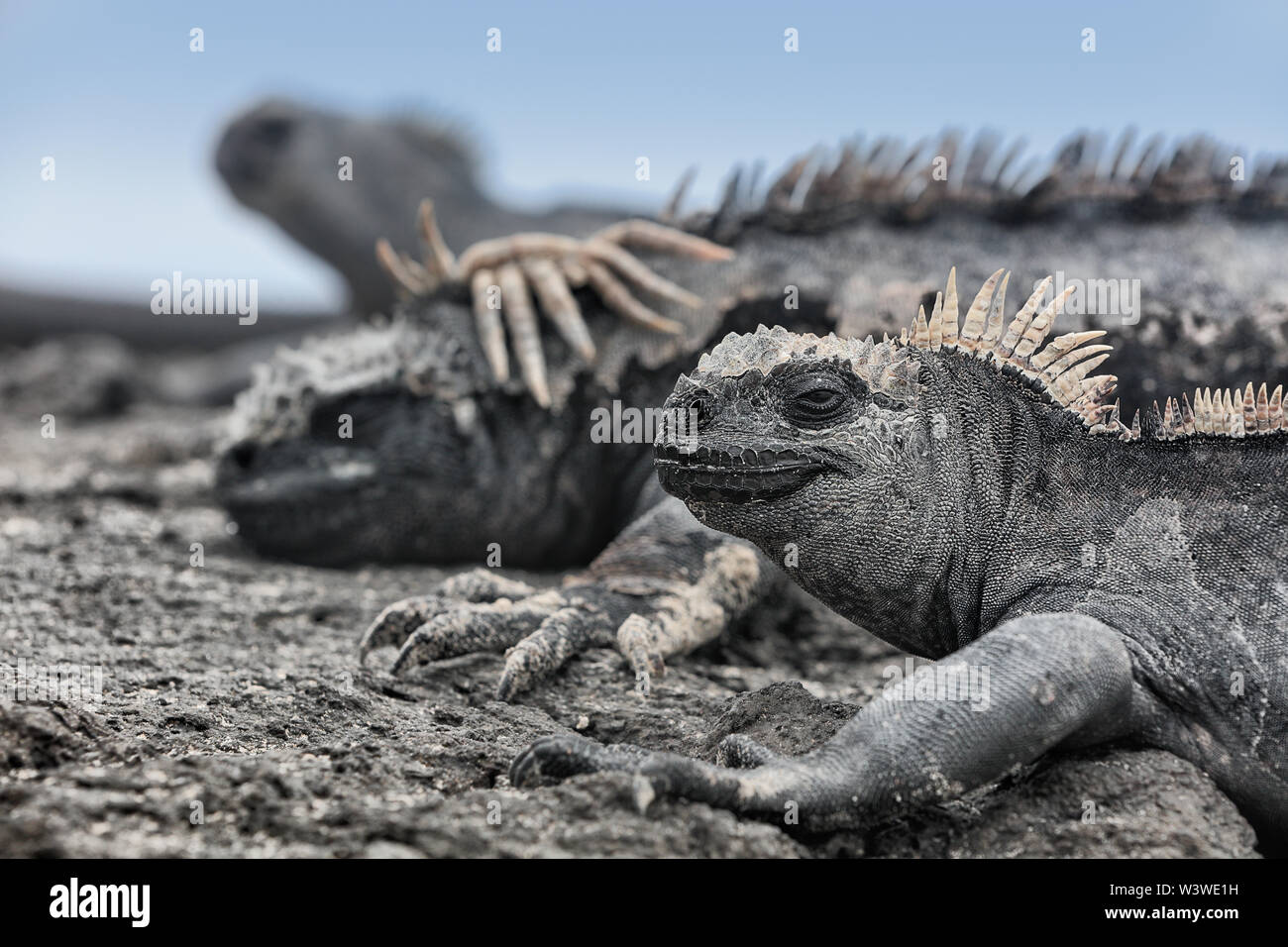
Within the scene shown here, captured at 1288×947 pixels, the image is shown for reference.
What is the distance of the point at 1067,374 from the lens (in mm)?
2896

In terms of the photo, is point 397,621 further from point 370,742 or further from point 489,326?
point 489,326

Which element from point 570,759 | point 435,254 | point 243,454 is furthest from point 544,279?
point 570,759

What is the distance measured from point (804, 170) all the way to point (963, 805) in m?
3.71

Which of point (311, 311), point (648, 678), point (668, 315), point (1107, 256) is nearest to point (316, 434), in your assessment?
point (668, 315)

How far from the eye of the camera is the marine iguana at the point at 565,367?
201 inches

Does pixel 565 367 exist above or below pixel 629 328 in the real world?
below

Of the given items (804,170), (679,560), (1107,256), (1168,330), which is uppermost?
(804,170)

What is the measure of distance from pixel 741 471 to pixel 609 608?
132 cm

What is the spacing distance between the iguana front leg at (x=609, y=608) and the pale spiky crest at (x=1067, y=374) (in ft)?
4.58

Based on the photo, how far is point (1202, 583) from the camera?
274 cm

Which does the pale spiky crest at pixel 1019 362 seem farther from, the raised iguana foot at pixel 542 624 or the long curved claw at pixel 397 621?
the long curved claw at pixel 397 621

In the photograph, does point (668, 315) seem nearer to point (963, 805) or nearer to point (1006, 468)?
point (1006, 468)

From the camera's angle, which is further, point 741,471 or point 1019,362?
point 1019,362

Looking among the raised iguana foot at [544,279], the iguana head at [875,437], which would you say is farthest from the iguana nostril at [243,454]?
the iguana head at [875,437]
